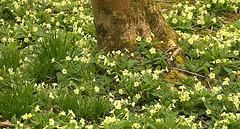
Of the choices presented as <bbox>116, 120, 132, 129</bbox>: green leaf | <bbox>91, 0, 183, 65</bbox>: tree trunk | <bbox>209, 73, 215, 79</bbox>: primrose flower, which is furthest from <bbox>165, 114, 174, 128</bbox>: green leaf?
<bbox>91, 0, 183, 65</bbox>: tree trunk

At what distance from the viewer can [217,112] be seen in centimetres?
365

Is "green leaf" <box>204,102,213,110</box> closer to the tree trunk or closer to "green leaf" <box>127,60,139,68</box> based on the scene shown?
the tree trunk

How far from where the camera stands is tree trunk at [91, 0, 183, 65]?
14.1 ft

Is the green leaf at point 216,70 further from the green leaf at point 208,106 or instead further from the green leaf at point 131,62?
the green leaf at point 131,62

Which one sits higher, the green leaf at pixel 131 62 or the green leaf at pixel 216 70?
the green leaf at pixel 131 62

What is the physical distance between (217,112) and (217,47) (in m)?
1.33

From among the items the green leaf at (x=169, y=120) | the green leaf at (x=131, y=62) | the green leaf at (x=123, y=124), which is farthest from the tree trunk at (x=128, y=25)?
the green leaf at (x=123, y=124)

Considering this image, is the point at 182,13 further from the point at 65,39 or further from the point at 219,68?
the point at 65,39

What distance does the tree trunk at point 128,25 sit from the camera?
169 inches

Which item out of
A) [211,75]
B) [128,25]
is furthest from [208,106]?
[128,25]

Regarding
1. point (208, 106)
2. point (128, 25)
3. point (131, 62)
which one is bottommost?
point (208, 106)

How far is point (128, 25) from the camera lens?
14.4ft

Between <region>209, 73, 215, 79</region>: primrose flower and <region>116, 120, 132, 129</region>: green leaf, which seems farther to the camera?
<region>209, 73, 215, 79</region>: primrose flower

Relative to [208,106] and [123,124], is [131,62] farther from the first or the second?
[123,124]
